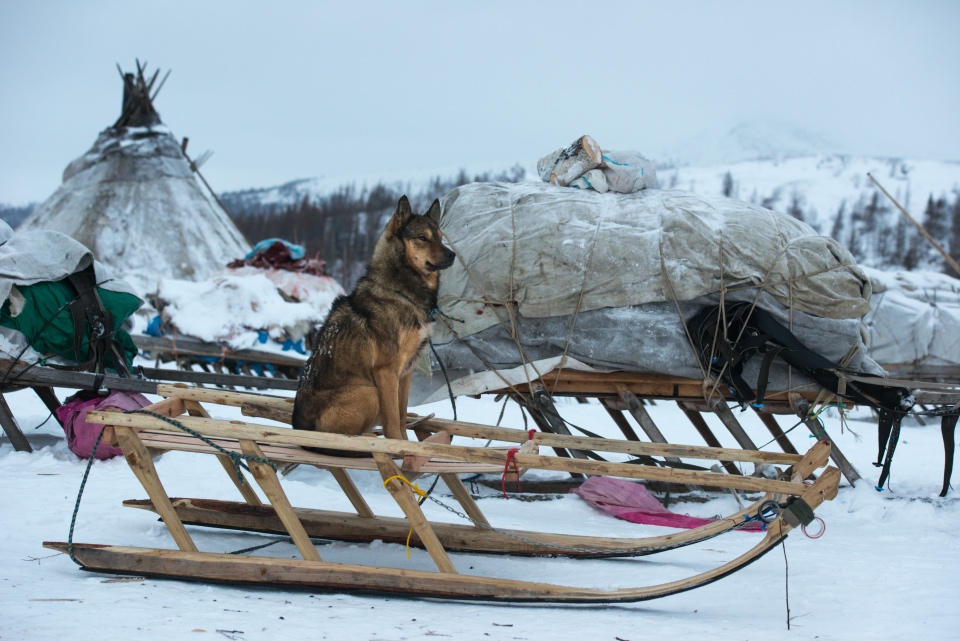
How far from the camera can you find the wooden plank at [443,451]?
3415mm

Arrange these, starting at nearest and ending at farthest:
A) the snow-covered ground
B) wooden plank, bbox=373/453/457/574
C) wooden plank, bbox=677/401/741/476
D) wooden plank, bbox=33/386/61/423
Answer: the snow-covered ground → wooden plank, bbox=373/453/457/574 → wooden plank, bbox=677/401/741/476 → wooden plank, bbox=33/386/61/423

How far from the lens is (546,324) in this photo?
240 inches

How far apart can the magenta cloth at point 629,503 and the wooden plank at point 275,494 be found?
2.80m

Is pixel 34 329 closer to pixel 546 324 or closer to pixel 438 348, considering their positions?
pixel 438 348

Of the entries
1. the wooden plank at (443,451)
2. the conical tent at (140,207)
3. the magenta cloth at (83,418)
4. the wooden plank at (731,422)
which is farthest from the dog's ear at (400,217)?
the conical tent at (140,207)

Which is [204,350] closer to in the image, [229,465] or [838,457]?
[229,465]

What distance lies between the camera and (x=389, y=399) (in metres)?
4.09

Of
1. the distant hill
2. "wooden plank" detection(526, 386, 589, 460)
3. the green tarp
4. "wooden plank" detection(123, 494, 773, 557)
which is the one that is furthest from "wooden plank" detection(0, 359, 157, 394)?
the distant hill

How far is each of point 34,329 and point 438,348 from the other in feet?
11.9

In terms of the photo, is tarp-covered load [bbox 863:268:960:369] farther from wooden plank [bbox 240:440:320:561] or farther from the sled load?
wooden plank [bbox 240:440:320:561]

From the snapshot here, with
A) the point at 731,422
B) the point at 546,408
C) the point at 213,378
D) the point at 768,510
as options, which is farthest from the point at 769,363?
the point at 213,378

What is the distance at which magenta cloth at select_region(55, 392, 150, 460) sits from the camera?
246 inches

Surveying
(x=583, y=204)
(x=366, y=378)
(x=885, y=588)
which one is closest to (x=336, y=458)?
(x=366, y=378)

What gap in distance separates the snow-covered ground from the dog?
2.94 ft
